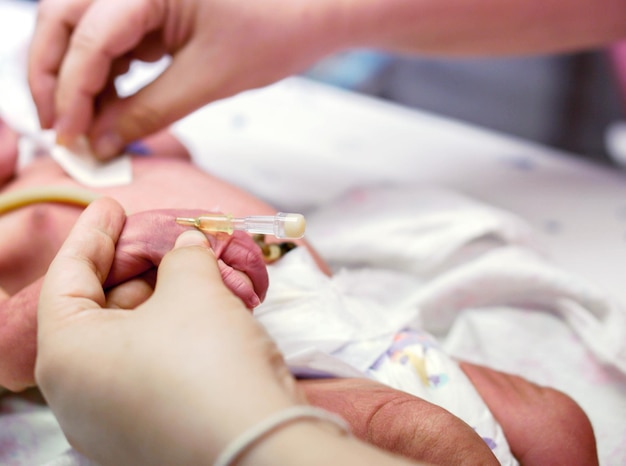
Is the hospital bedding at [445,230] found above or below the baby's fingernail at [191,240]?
below

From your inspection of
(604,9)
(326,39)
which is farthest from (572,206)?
(326,39)

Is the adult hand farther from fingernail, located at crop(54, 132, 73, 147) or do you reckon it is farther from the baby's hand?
fingernail, located at crop(54, 132, 73, 147)

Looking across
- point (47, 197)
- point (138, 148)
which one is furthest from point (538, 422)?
point (138, 148)

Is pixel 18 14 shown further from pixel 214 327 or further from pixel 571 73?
pixel 571 73

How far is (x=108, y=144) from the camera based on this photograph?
104 cm

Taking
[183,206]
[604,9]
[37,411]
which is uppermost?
[604,9]

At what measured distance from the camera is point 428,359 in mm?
854

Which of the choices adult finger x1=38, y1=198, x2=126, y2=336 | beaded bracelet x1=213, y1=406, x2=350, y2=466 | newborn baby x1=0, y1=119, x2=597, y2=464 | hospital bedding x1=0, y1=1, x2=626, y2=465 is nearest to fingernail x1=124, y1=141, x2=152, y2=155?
newborn baby x1=0, y1=119, x2=597, y2=464

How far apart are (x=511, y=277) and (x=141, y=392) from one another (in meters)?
0.73

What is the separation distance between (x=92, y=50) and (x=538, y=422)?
788 millimetres

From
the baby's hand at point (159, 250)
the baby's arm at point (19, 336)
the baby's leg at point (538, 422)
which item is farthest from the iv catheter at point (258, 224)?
the baby's leg at point (538, 422)

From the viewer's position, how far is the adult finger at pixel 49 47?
39.9 inches

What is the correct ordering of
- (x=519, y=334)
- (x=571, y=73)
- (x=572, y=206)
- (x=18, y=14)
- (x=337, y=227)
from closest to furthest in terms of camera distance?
(x=519, y=334) < (x=337, y=227) < (x=572, y=206) < (x=18, y=14) < (x=571, y=73)

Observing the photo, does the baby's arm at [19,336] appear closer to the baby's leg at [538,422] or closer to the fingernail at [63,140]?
the fingernail at [63,140]
